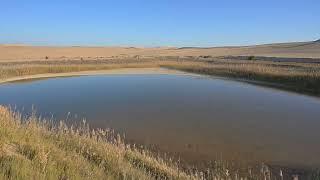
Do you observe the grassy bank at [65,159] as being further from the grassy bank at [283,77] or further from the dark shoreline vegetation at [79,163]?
the grassy bank at [283,77]

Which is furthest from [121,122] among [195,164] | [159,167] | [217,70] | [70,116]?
[217,70]

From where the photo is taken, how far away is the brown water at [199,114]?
12.0 metres

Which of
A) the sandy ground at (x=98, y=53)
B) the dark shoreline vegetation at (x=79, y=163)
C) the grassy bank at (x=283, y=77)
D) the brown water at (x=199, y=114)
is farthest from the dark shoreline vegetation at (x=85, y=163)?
the sandy ground at (x=98, y=53)

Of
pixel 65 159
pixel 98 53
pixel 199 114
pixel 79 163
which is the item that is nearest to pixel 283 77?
pixel 199 114

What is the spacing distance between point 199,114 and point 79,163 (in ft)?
36.7

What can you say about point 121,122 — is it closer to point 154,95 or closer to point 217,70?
point 154,95

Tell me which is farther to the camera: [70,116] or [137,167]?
[70,116]

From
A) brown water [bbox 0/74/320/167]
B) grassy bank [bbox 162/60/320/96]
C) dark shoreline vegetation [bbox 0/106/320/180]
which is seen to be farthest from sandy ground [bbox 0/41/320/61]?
dark shoreline vegetation [bbox 0/106/320/180]

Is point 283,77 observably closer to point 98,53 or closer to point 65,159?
point 65,159

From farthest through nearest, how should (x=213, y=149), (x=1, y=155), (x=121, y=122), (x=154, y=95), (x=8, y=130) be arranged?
1. (x=154, y=95)
2. (x=121, y=122)
3. (x=213, y=149)
4. (x=8, y=130)
5. (x=1, y=155)

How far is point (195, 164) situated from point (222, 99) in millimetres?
12534

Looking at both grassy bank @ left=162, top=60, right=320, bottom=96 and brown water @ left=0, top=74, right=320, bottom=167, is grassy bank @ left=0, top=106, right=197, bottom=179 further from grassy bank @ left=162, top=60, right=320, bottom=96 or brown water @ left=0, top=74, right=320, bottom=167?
grassy bank @ left=162, top=60, right=320, bottom=96

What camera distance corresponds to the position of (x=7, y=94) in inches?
957

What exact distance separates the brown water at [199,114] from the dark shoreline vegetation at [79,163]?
116 centimetres
